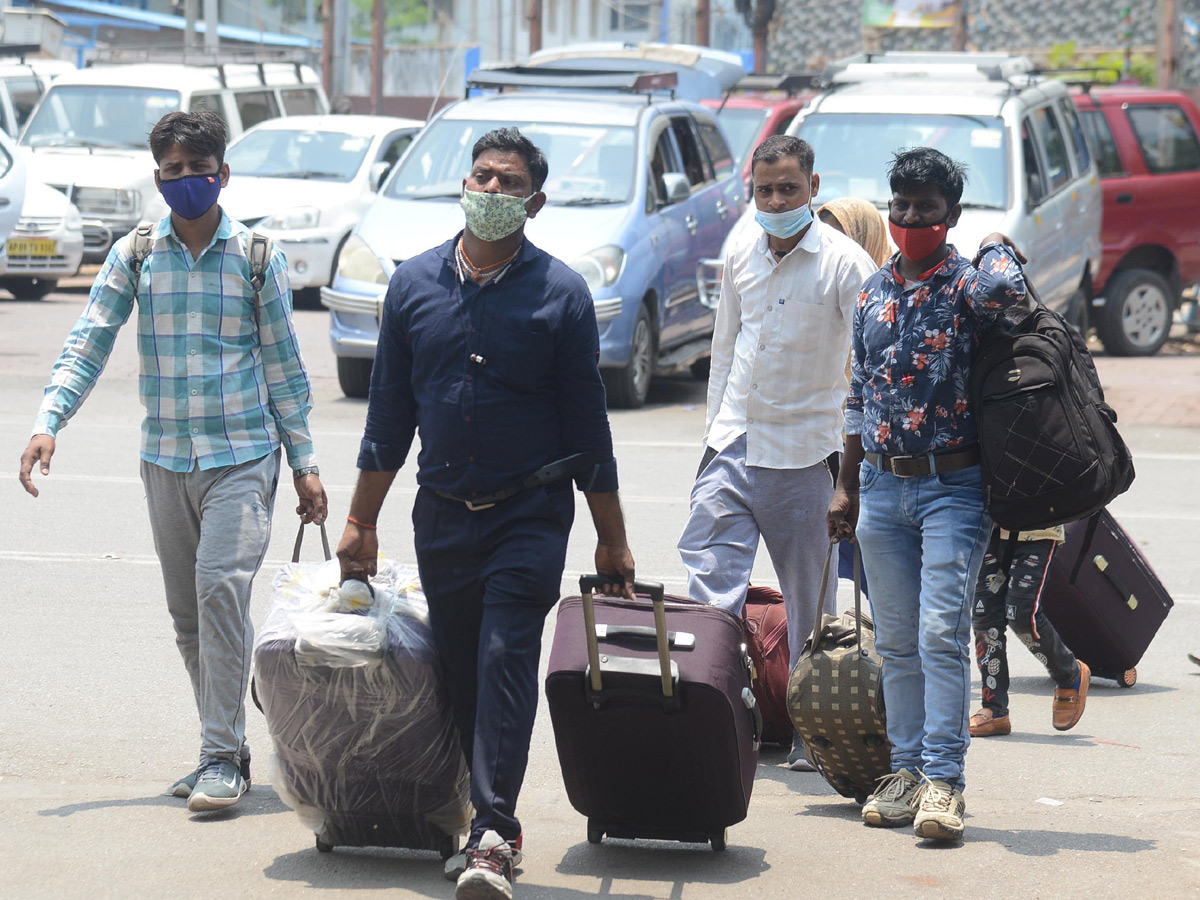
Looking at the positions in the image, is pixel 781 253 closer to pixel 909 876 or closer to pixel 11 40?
pixel 909 876

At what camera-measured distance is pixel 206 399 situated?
4.83 metres

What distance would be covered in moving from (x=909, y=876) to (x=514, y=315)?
170 centimetres

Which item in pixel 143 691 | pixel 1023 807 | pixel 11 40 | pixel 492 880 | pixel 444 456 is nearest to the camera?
pixel 492 880

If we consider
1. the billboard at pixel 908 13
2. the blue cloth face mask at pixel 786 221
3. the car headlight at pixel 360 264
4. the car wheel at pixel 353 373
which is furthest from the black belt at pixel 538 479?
the billboard at pixel 908 13

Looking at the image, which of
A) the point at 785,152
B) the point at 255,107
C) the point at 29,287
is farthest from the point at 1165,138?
the point at 785,152

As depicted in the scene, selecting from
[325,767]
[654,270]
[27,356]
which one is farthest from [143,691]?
[27,356]

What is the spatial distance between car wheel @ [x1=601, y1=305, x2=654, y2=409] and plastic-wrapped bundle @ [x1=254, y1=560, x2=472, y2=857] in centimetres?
840

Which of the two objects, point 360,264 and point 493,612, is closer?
point 493,612

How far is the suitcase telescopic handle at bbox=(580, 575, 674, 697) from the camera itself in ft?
13.3

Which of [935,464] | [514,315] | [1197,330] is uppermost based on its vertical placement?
[514,315]

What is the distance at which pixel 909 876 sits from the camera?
4.31 m

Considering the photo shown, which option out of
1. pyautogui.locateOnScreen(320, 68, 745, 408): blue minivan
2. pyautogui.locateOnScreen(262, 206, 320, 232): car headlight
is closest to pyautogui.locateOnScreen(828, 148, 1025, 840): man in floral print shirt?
pyautogui.locateOnScreen(320, 68, 745, 408): blue minivan

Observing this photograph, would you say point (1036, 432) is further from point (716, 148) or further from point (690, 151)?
point (716, 148)

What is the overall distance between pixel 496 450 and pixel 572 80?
10908 mm
